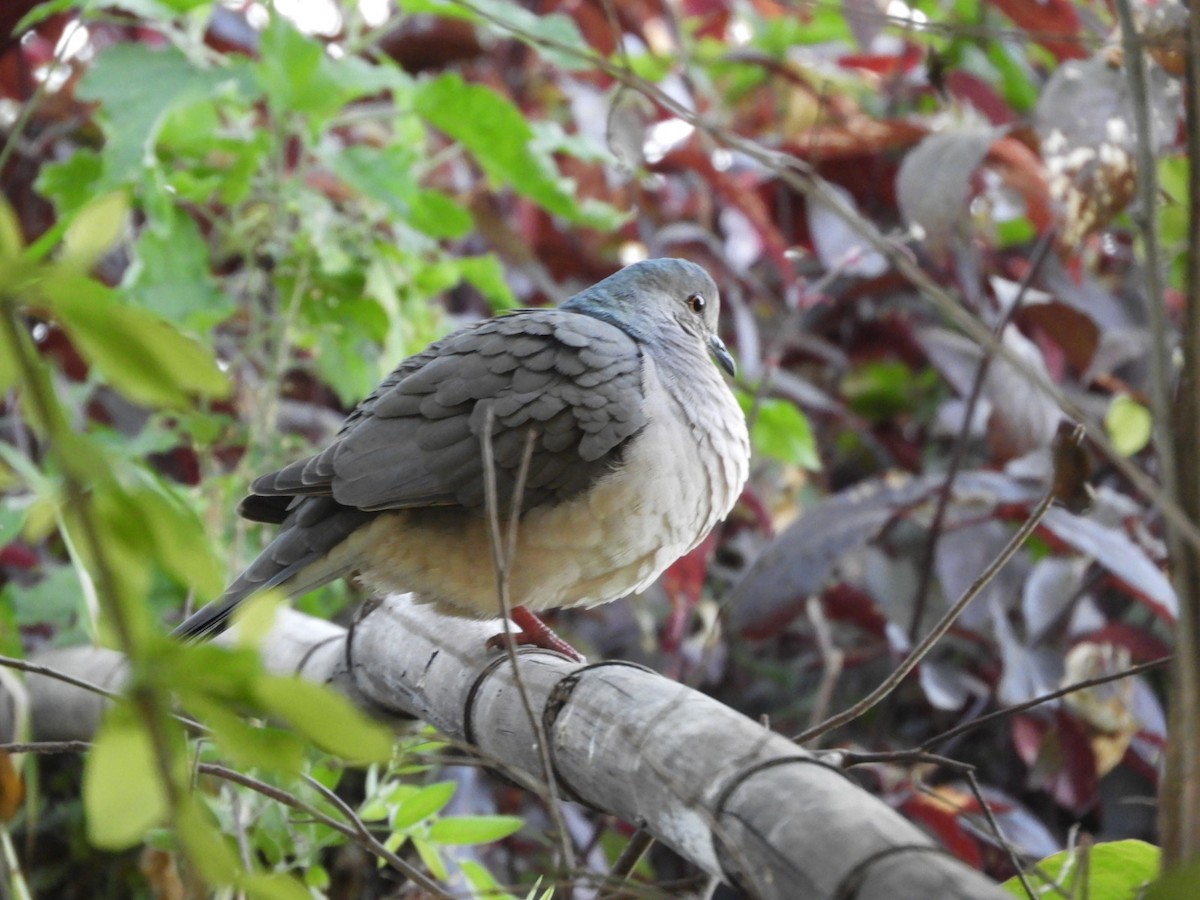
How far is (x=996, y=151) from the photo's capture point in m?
3.21

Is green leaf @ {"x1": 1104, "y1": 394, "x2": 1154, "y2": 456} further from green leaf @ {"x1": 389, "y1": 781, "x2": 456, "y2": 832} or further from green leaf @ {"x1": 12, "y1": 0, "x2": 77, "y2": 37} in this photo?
green leaf @ {"x1": 12, "y1": 0, "x2": 77, "y2": 37}

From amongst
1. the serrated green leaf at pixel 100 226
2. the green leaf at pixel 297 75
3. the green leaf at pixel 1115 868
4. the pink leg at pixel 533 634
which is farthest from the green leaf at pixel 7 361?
the green leaf at pixel 297 75

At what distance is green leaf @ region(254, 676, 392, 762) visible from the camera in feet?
2.00

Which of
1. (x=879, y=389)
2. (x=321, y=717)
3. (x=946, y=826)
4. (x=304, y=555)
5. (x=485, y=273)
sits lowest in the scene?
(x=946, y=826)

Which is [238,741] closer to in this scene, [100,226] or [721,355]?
[100,226]

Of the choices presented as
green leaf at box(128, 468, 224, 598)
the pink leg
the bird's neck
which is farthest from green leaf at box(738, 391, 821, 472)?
green leaf at box(128, 468, 224, 598)

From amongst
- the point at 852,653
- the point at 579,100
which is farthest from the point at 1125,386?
the point at 579,100

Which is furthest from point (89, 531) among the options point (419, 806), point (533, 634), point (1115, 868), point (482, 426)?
point (533, 634)

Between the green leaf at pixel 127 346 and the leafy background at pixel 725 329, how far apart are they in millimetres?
715

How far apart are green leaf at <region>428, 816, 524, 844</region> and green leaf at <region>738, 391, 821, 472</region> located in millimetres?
1290

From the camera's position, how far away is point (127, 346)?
0.63 metres

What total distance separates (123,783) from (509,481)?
5.10 ft

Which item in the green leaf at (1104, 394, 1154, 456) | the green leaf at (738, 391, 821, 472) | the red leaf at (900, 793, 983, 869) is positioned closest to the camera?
the green leaf at (1104, 394, 1154, 456)

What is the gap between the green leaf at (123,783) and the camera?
61cm
